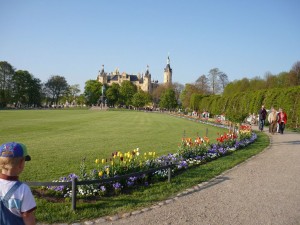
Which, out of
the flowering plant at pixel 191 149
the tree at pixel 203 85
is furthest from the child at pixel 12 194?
the tree at pixel 203 85

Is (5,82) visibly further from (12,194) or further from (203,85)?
(12,194)

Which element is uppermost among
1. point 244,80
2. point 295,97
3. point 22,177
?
point 244,80

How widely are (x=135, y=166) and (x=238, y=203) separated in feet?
9.66

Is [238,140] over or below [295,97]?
below

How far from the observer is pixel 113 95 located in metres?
110

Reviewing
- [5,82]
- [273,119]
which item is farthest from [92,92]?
[273,119]

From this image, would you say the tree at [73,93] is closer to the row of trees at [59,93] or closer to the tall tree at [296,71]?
the row of trees at [59,93]

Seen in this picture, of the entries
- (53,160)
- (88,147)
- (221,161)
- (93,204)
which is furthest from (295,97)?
(93,204)

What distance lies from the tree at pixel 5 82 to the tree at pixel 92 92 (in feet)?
117

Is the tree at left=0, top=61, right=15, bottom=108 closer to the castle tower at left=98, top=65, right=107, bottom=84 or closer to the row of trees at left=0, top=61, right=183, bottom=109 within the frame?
the row of trees at left=0, top=61, right=183, bottom=109

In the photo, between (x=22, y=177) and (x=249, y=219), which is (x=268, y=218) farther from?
(x=22, y=177)

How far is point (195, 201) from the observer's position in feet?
20.9

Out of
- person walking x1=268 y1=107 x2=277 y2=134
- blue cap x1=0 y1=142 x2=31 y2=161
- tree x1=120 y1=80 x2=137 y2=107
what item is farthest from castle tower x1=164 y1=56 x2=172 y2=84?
blue cap x1=0 y1=142 x2=31 y2=161

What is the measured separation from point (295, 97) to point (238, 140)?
15512mm
